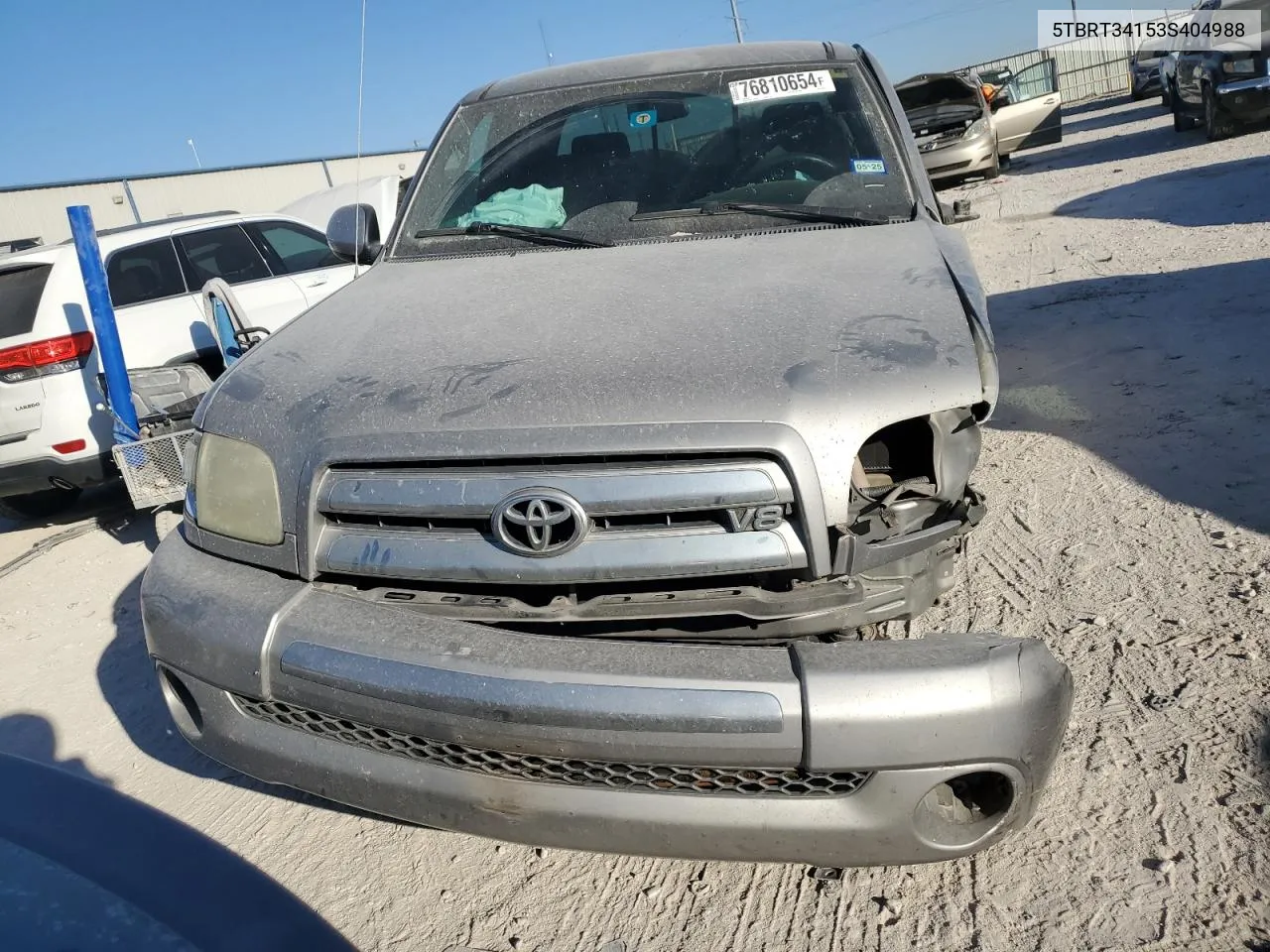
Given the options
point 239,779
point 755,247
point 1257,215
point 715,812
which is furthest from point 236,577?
point 1257,215

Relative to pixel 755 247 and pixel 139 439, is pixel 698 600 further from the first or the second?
pixel 139 439

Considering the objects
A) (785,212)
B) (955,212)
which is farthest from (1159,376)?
Result: (785,212)

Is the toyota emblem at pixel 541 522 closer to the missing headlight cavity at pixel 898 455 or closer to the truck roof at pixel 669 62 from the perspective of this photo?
the missing headlight cavity at pixel 898 455

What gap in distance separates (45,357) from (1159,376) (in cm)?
605

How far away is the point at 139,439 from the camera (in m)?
4.83

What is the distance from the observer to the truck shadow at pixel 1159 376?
380 cm

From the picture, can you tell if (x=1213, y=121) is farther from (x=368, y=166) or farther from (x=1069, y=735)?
(x=368, y=166)

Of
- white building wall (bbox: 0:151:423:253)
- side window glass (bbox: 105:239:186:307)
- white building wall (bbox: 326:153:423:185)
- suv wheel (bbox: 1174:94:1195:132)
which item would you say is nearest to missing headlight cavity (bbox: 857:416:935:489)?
side window glass (bbox: 105:239:186:307)

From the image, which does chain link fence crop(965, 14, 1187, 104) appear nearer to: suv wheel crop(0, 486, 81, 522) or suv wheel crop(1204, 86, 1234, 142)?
suv wheel crop(1204, 86, 1234, 142)

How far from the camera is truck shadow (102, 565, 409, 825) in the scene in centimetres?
285

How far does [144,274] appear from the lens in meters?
6.07

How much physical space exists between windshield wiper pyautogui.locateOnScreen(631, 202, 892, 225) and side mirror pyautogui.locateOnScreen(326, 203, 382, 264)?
4.04ft

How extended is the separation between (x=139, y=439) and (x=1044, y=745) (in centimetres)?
462

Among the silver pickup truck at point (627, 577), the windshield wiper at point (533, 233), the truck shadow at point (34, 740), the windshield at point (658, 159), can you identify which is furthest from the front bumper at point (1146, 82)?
the truck shadow at point (34, 740)
